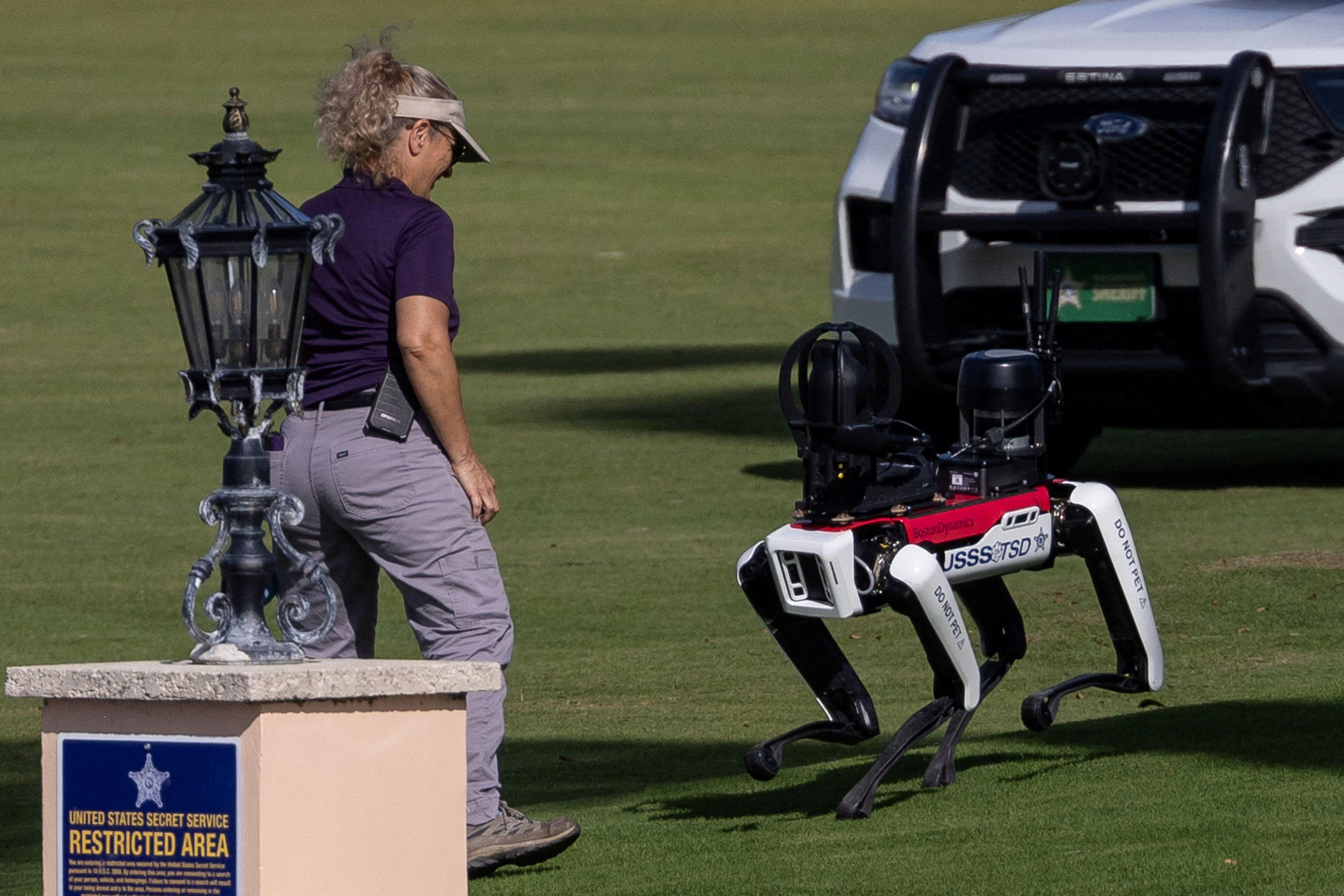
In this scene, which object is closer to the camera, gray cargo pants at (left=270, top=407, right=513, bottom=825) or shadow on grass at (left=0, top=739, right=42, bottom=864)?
gray cargo pants at (left=270, top=407, right=513, bottom=825)

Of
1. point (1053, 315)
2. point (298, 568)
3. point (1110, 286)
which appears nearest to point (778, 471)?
point (1110, 286)

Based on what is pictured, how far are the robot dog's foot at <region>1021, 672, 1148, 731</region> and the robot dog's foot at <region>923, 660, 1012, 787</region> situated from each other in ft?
0.33

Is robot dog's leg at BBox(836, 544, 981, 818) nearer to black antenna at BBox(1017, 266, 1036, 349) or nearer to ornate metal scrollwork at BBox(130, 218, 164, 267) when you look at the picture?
black antenna at BBox(1017, 266, 1036, 349)

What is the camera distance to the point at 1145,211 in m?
11.6

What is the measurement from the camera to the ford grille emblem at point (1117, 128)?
11.7m

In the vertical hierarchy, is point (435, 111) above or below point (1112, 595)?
above

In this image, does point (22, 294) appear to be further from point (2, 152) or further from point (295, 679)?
point (295, 679)

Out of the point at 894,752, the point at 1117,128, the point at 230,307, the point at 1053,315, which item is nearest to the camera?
the point at 230,307

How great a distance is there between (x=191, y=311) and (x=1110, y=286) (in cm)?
735

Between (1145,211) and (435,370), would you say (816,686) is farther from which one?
(1145,211)

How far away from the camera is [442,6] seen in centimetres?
5534

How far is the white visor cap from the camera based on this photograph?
6.16 meters

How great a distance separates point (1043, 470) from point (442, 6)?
49.5 meters

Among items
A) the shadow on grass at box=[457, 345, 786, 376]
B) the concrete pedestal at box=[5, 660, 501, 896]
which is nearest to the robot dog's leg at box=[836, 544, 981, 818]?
the concrete pedestal at box=[5, 660, 501, 896]
